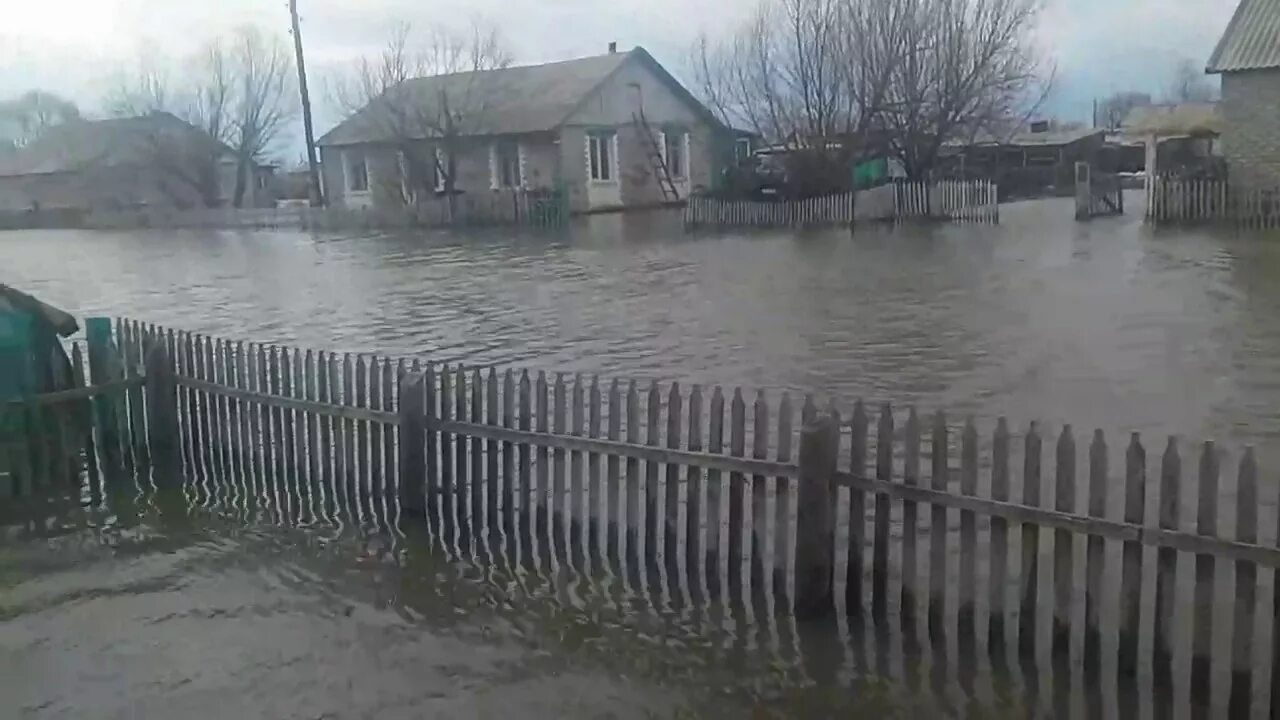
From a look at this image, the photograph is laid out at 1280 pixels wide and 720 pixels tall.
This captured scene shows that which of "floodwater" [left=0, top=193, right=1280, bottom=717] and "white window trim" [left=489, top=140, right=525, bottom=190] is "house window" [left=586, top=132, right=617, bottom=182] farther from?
"floodwater" [left=0, top=193, right=1280, bottom=717]

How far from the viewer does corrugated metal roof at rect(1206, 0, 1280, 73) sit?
3159 cm

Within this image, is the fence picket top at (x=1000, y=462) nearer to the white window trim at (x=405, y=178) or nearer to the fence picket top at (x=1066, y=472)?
the fence picket top at (x=1066, y=472)

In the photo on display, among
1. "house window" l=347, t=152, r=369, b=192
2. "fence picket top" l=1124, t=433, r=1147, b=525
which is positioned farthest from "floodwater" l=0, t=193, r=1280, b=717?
"house window" l=347, t=152, r=369, b=192

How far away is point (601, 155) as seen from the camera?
161 feet

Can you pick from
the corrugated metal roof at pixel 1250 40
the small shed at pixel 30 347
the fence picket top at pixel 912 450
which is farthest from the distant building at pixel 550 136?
the fence picket top at pixel 912 450

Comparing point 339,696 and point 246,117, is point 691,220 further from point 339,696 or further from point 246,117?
point 246,117

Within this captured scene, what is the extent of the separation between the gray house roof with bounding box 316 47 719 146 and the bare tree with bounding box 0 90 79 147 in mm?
44718

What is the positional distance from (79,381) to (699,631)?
6125 mm

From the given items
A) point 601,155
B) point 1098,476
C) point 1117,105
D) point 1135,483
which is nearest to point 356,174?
point 601,155

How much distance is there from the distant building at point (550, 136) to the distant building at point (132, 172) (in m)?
11.0

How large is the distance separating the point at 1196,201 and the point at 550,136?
965 inches

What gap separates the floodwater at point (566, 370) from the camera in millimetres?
6145

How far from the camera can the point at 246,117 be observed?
65938 millimetres

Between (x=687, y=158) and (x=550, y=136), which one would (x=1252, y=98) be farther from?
(x=687, y=158)
